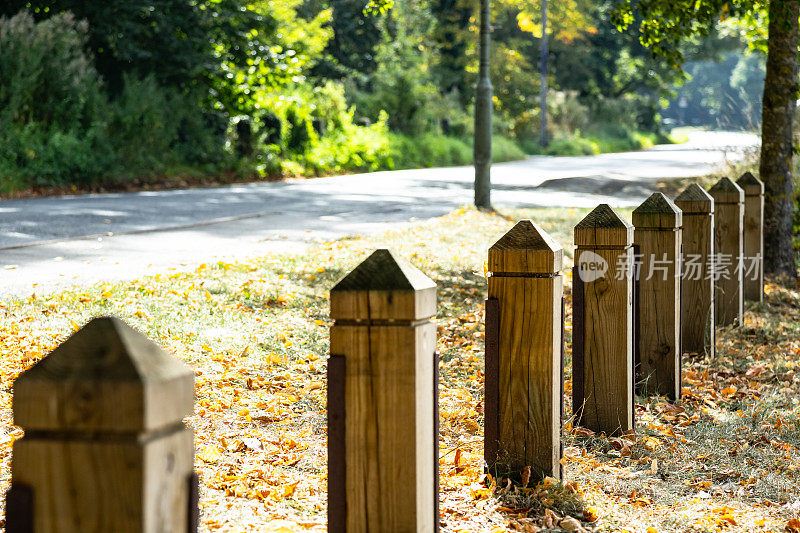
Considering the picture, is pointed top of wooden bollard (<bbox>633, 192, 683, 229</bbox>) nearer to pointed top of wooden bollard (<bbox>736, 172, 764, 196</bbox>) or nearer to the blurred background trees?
pointed top of wooden bollard (<bbox>736, 172, 764, 196</bbox>)

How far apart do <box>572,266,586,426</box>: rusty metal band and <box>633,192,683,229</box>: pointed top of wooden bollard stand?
0.91 meters

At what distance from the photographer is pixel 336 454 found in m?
2.42

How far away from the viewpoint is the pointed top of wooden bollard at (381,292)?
7.39 feet

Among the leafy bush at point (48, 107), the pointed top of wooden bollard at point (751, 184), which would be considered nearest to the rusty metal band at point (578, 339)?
the pointed top of wooden bollard at point (751, 184)

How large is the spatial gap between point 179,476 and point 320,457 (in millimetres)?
2374

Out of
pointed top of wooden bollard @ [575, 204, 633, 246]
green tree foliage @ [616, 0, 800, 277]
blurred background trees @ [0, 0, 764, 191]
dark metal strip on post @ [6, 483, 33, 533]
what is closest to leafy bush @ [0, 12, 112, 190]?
blurred background trees @ [0, 0, 764, 191]

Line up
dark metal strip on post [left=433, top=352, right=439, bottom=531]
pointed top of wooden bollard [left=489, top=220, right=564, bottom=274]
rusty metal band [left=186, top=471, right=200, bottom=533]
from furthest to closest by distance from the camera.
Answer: pointed top of wooden bollard [left=489, top=220, right=564, bottom=274] → dark metal strip on post [left=433, top=352, right=439, bottom=531] → rusty metal band [left=186, top=471, right=200, bottom=533]

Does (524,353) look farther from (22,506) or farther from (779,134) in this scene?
(779,134)

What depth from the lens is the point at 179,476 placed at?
1.70m

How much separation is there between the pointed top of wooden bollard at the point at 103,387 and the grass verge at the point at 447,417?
1697 mm

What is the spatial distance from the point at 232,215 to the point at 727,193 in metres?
7.29

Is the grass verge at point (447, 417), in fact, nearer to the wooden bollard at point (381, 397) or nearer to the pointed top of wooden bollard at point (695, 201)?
the wooden bollard at point (381, 397)

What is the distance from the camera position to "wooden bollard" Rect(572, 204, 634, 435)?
4422 mm

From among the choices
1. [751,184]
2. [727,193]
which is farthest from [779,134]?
[727,193]
